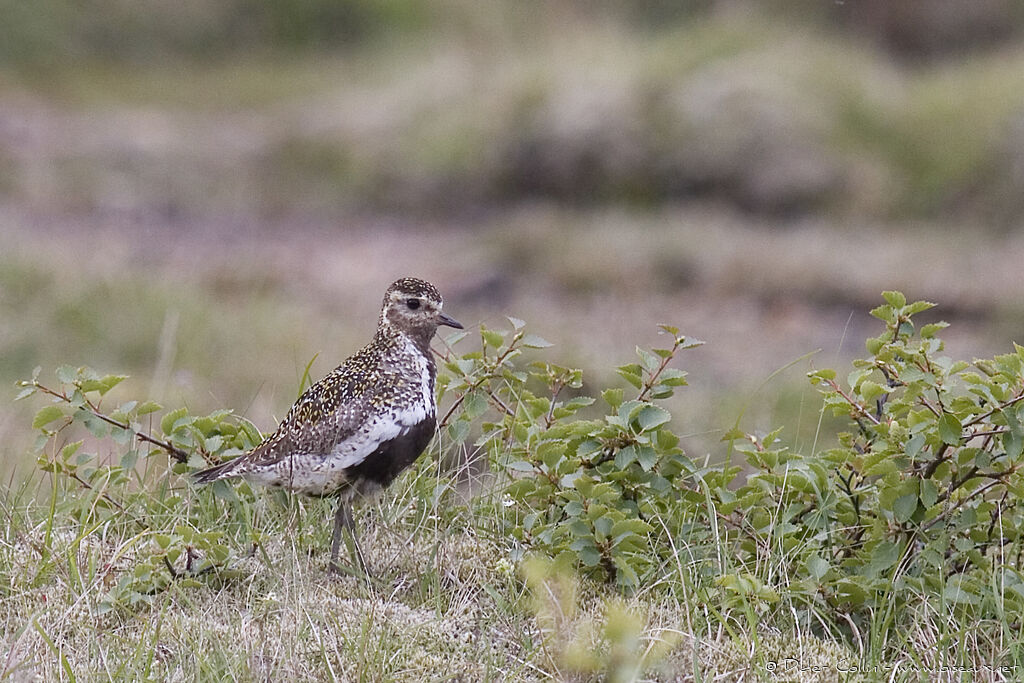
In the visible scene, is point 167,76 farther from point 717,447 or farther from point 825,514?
point 825,514

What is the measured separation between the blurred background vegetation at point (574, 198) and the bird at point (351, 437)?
3352 millimetres


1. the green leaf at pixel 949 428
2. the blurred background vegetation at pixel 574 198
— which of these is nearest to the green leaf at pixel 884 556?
the green leaf at pixel 949 428

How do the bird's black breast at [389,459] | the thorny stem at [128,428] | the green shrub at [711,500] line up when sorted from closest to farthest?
the green shrub at [711,500] → the bird's black breast at [389,459] → the thorny stem at [128,428]

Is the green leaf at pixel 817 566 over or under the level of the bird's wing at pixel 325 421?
under

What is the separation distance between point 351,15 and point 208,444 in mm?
13435

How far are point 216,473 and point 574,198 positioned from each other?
27.1ft

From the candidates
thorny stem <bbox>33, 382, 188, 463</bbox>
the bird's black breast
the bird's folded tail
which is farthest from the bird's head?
thorny stem <bbox>33, 382, 188, 463</bbox>

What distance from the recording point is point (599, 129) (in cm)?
1160

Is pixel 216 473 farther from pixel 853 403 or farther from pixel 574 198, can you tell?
pixel 574 198

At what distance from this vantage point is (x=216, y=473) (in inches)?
146

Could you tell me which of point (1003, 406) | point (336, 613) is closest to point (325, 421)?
point (336, 613)

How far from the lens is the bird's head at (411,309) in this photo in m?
3.88

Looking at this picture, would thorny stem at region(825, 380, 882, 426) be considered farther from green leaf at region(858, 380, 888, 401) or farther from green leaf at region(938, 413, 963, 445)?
green leaf at region(938, 413, 963, 445)

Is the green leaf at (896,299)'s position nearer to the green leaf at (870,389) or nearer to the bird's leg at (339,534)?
the green leaf at (870,389)
